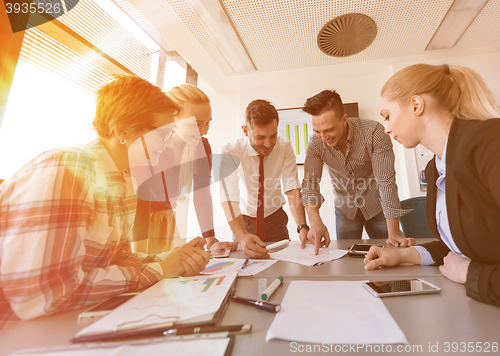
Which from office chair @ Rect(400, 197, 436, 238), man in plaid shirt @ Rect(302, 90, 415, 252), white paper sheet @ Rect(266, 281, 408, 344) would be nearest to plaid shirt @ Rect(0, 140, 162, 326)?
white paper sheet @ Rect(266, 281, 408, 344)

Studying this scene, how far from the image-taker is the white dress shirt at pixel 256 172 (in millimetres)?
2008

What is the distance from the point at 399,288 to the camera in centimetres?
70

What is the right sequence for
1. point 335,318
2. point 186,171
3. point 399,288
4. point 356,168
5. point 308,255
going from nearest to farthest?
point 335,318, point 399,288, point 308,255, point 186,171, point 356,168

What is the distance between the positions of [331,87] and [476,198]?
302cm

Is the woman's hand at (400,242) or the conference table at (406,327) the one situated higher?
the woman's hand at (400,242)

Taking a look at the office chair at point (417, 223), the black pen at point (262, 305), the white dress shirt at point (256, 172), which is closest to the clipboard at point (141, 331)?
the black pen at point (262, 305)

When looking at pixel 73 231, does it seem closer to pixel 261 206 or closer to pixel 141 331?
pixel 141 331

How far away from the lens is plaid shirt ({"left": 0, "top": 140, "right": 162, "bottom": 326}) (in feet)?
1.84

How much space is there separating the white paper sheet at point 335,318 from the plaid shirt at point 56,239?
0.46 metres

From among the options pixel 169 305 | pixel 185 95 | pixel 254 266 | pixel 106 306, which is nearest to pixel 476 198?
pixel 254 266

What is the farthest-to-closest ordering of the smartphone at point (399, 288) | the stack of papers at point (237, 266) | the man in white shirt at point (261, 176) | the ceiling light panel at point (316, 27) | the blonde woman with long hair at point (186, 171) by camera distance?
the ceiling light panel at point (316, 27) → the man in white shirt at point (261, 176) → the blonde woman with long hair at point (186, 171) → the stack of papers at point (237, 266) → the smartphone at point (399, 288)

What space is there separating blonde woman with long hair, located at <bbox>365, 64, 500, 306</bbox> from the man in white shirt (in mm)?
862

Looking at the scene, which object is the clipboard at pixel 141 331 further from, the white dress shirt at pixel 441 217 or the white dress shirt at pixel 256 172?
the white dress shirt at pixel 256 172

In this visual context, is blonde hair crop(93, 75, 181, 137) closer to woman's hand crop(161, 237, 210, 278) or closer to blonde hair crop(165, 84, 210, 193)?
woman's hand crop(161, 237, 210, 278)
